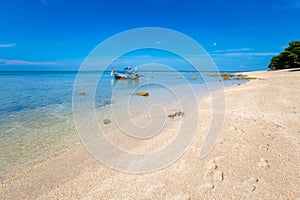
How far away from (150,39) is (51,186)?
4957 millimetres

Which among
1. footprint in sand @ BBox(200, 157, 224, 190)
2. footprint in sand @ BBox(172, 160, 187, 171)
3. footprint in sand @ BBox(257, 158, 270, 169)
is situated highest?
footprint in sand @ BBox(257, 158, 270, 169)

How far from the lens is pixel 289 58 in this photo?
43.6 m

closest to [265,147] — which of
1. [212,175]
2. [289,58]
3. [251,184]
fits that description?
[251,184]

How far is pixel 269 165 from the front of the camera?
3.49 meters

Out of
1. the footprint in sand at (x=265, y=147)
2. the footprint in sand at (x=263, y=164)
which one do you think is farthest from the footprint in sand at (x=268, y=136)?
the footprint in sand at (x=263, y=164)

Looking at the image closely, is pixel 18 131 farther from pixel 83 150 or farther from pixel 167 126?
pixel 167 126

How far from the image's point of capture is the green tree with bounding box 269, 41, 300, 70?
39094 millimetres

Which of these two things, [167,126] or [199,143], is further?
[167,126]

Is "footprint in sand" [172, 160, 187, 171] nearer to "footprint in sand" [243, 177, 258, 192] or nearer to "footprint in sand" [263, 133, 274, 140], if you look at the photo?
"footprint in sand" [243, 177, 258, 192]

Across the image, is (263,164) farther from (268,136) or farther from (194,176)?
(268,136)

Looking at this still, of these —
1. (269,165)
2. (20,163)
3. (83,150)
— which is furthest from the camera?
(83,150)

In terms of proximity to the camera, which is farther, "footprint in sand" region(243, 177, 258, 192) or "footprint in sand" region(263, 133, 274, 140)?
"footprint in sand" region(263, 133, 274, 140)

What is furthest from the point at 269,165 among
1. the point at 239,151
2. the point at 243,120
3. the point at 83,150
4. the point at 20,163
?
the point at 20,163

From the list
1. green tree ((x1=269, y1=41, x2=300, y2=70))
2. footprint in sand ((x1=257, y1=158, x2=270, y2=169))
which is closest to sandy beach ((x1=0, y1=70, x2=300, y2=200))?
footprint in sand ((x1=257, y1=158, x2=270, y2=169))
